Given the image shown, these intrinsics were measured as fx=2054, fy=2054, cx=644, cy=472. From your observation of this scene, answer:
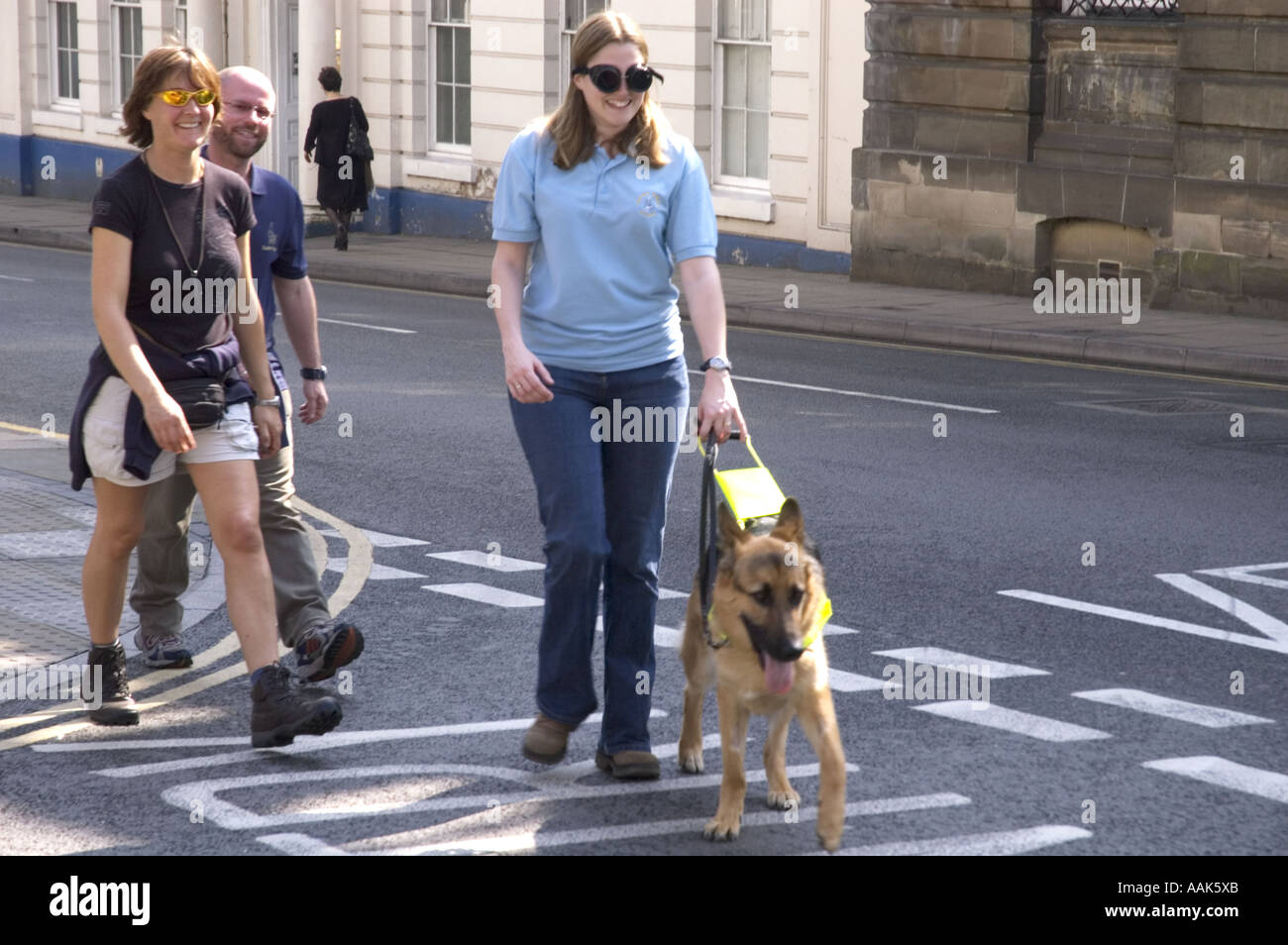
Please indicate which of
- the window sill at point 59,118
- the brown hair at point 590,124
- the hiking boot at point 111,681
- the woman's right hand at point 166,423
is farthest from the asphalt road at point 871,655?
the window sill at point 59,118

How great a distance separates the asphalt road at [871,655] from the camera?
550 cm

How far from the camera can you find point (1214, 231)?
62.2 ft

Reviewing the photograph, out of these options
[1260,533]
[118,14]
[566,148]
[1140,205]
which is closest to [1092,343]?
[1140,205]

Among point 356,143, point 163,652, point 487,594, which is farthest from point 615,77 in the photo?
point 356,143

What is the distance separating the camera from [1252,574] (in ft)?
28.8

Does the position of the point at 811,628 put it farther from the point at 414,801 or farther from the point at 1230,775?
the point at 1230,775

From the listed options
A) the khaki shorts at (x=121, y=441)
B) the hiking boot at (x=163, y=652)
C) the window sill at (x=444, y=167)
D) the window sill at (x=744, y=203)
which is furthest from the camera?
the window sill at (x=444, y=167)

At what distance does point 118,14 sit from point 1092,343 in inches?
894

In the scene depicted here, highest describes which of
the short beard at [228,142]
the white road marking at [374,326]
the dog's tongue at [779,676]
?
the short beard at [228,142]

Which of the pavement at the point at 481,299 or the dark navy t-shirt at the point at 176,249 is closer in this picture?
the dark navy t-shirt at the point at 176,249

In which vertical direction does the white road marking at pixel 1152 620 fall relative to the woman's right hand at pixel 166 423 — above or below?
below

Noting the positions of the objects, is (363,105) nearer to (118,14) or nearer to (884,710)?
(118,14)

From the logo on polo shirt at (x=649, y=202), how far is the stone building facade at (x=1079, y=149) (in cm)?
1383

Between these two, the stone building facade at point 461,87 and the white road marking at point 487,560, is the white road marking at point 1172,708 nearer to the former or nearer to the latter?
the white road marking at point 487,560
